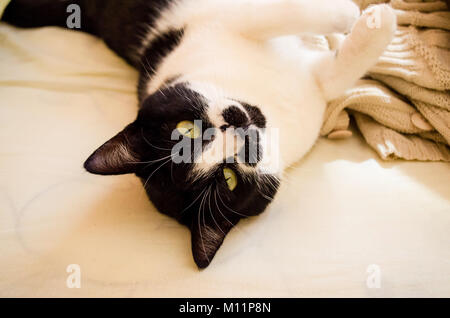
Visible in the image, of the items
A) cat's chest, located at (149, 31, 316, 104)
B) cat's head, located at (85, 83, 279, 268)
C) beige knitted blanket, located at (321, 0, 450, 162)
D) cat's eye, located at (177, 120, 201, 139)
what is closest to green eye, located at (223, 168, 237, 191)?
cat's head, located at (85, 83, 279, 268)

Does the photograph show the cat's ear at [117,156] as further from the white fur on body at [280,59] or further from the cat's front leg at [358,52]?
the cat's front leg at [358,52]

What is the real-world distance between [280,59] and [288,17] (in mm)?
133

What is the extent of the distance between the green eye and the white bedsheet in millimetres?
140

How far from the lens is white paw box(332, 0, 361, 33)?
1007mm

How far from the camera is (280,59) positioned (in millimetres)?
1060

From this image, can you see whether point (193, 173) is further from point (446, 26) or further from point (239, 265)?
point (446, 26)

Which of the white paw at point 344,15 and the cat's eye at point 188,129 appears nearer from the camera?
the cat's eye at point 188,129

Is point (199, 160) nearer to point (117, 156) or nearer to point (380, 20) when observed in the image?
point (117, 156)

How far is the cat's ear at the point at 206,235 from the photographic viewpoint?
2.57ft

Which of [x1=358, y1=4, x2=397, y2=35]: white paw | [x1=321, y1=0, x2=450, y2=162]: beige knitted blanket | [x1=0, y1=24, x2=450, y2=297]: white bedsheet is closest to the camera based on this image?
[x1=0, y1=24, x2=450, y2=297]: white bedsheet

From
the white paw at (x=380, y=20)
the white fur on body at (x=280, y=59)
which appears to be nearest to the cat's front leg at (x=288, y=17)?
the white fur on body at (x=280, y=59)

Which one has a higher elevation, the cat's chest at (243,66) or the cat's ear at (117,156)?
the cat's chest at (243,66)

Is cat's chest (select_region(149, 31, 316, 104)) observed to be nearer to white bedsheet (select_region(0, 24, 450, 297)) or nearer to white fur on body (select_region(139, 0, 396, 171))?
white fur on body (select_region(139, 0, 396, 171))
